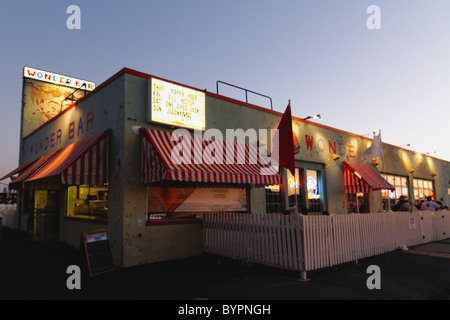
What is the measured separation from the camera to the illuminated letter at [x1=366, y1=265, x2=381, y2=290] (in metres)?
5.90

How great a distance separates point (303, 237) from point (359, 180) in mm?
9086

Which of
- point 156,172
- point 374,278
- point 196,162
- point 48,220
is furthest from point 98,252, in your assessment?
point 48,220

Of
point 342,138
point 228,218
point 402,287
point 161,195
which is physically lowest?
point 402,287

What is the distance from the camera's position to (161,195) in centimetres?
902

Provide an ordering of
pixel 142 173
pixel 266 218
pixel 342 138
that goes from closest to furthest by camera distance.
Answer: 1. pixel 266 218
2. pixel 142 173
3. pixel 342 138

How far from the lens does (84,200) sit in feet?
37.7

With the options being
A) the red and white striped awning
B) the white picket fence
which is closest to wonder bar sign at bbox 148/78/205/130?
the red and white striped awning

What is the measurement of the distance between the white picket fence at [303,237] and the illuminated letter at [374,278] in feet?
1.88

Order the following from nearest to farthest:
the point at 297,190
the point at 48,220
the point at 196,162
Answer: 1. the point at 196,162
2. the point at 297,190
3. the point at 48,220

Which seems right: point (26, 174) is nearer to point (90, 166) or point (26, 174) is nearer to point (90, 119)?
point (90, 119)

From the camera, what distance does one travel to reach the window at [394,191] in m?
18.2

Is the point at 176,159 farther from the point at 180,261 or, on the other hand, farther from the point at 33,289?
the point at 33,289

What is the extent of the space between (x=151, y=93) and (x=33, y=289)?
5.28m
